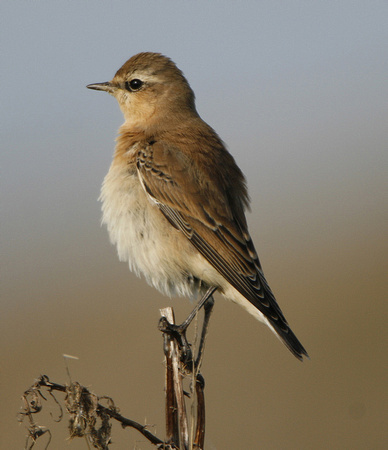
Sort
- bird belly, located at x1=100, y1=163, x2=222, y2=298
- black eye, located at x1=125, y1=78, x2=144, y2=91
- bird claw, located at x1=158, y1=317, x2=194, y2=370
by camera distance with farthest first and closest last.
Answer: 1. black eye, located at x1=125, y1=78, x2=144, y2=91
2. bird belly, located at x1=100, y1=163, x2=222, y2=298
3. bird claw, located at x1=158, y1=317, x2=194, y2=370

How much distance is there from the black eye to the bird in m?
1.15

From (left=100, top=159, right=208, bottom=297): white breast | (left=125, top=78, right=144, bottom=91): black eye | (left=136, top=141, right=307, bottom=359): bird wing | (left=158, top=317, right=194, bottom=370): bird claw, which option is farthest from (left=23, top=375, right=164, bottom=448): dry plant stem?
(left=125, top=78, right=144, bottom=91): black eye

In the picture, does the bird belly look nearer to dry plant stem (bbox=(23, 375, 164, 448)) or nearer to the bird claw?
the bird claw

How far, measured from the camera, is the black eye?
710cm

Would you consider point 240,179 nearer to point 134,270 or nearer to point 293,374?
point 134,270

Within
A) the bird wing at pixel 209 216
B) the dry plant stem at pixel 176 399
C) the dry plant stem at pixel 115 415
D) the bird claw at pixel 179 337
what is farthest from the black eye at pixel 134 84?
the dry plant stem at pixel 115 415

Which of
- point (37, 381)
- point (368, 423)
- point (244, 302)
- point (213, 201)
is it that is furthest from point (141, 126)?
point (368, 423)

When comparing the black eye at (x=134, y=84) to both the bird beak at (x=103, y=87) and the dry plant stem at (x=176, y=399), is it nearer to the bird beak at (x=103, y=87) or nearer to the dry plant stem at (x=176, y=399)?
the bird beak at (x=103, y=87)

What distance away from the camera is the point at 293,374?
37.8 ft

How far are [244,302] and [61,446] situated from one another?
5.50 metres

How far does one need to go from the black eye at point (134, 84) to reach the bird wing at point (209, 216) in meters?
1.46

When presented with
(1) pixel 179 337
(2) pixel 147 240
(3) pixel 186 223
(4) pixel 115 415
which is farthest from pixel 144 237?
(4) pixel 115 415

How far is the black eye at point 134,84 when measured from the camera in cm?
710

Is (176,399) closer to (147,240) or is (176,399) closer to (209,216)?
(147,240)
